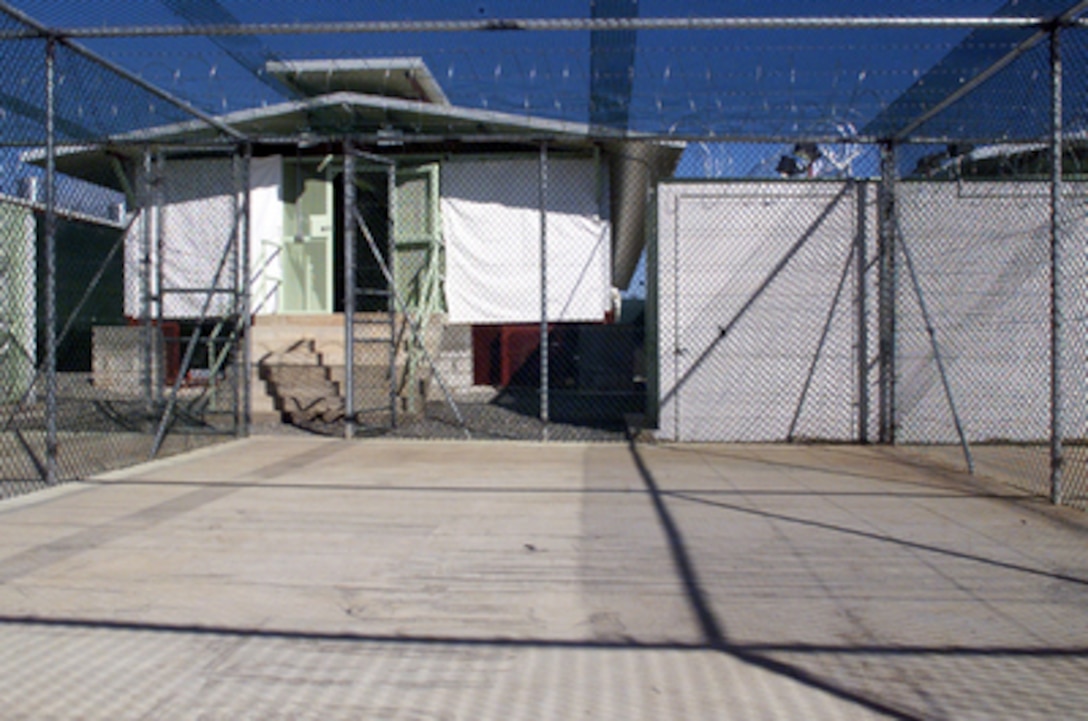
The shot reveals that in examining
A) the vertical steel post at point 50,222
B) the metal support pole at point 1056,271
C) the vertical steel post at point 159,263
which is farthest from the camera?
the vertical steel post at point 159,263

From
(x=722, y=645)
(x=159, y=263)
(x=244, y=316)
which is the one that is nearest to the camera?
(x=722, y=645)

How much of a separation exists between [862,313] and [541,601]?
6704 millimetres

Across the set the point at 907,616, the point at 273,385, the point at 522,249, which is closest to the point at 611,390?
the point at 522,249

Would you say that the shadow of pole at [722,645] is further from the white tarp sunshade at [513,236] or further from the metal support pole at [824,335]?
the white tarp sunshade at [513,236]

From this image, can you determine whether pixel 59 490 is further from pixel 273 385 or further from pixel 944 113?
pixel 944 113

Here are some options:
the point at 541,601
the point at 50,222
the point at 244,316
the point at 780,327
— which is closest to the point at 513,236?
the point at 244,316

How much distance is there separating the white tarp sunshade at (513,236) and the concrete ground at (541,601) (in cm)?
658

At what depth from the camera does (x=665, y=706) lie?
2.91 metres

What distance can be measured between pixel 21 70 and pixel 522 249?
777cm

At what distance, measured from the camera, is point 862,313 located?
9242 mm

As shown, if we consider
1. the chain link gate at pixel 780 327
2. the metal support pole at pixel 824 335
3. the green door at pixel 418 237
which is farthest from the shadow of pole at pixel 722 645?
the green door at pixel 418 237

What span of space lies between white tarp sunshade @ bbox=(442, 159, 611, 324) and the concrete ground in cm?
658

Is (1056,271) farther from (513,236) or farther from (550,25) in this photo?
(513,236)

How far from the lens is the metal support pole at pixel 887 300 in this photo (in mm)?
9164
